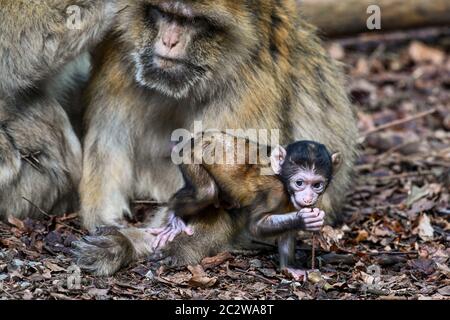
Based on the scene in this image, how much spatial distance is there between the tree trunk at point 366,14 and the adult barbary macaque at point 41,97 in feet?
14.8

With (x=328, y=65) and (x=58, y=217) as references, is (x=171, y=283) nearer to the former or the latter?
(x=58, y=217)

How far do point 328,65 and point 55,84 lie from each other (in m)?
2.44

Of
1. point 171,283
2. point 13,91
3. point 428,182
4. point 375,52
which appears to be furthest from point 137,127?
point 375,52

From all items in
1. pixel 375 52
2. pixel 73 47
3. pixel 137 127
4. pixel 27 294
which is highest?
pixel 375 52

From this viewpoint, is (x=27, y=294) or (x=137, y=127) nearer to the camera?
(x=27, y=294)

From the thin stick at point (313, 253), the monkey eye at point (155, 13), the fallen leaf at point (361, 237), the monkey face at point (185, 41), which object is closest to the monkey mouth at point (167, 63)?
the monkey face at point (185, 41)

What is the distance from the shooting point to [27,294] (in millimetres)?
6539

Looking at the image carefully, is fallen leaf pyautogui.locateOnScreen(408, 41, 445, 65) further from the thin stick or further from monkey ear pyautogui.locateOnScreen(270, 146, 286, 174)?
monkey ear pyautogui.locateOnScreen(270, 146, 286, 174)

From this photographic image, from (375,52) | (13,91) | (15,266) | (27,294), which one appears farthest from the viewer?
(375,52)

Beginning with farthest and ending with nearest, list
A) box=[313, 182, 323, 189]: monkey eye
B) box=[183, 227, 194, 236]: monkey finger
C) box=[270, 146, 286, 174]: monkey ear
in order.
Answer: box=[183, 227, 194, 236]: monkey finger < box=[270, 146, 286, 174]: monkey ear < box=[313, 182, 323, 189]: monkey eye

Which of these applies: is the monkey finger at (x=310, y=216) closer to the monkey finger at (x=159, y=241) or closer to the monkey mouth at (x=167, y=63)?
the monkey finger at (x=159, y=241)

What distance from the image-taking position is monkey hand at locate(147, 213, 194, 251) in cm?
741

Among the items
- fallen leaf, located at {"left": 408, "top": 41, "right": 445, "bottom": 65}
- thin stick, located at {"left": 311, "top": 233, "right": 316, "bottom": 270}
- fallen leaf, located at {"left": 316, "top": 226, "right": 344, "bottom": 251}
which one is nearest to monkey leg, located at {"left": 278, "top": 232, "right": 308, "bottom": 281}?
thin stick, located at {"left": 311, "top": 233, "right": 316, "bottom": 270}

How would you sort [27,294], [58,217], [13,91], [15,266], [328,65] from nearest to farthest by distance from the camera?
[27,294] → [15,266] → [13,91] → [58,217] → [328,65]
